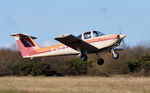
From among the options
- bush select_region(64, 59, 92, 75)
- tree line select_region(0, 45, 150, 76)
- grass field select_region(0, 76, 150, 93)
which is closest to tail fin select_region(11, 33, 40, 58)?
grass field select_region(0, 76, 150, 93)

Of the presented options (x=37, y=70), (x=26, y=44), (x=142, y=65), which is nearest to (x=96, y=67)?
(x=142, y=65)

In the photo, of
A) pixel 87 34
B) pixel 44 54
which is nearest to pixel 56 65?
pixel 44 54

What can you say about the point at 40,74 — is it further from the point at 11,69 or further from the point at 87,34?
the point at 87,34

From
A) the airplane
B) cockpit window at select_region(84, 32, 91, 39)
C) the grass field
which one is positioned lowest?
the grass field

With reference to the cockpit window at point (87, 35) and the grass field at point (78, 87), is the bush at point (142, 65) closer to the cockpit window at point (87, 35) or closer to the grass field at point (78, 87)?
the grass field at point (78, 87)

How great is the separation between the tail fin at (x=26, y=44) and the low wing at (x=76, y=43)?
4.55m

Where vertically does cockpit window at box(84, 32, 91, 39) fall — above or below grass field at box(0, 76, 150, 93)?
above

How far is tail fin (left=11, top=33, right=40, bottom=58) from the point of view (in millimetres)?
25281

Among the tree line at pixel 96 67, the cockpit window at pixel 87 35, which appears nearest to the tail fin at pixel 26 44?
the cockpit window at pixel 87 35

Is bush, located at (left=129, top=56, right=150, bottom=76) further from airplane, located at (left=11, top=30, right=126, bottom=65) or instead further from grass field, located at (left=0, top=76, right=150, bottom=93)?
airplane, located at (left=11, top=30, right=126, bottom=65)

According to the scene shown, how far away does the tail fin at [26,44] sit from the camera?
25281 mm

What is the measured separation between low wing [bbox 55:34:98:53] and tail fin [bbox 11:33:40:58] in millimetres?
4550

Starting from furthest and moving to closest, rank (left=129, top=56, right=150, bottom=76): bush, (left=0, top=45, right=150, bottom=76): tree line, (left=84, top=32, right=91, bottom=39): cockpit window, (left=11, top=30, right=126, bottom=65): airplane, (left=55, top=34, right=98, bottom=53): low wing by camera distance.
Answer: (left=0, top=45, right=150, bottom=76): tree line
(left=129, top=56, right=150, bottom=76): bush
(left=84, top=32, right=91, bottom=39): cockpit window
(left=11, top=30, right=126, bottom=65): airplane
(left=55, top=34, right=98, bottom=53): low wing

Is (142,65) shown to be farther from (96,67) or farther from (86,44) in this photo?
(86,44)
